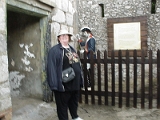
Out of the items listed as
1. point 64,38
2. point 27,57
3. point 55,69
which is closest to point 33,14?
point 27,57

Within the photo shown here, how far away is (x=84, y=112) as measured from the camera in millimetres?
3830

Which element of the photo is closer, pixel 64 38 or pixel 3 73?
pixel 3 73

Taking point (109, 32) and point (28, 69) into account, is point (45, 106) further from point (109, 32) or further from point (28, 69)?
point (109, 32)

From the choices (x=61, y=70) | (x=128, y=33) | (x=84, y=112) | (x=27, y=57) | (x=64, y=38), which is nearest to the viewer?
(x=61, y=70)

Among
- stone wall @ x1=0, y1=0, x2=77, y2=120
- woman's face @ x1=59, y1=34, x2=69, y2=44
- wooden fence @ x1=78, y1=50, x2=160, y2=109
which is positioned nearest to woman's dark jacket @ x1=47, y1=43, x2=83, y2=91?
woman's face @ x1=59, y1=34, x2=69, y2=44

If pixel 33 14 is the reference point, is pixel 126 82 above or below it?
below

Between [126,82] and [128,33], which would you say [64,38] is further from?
[128,33]

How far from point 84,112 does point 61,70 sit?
54.8 inches

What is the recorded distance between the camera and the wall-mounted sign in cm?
627

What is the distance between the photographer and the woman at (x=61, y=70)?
9.12 feet

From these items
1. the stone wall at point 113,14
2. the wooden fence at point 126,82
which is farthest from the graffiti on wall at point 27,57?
the stone wall at point 113,14

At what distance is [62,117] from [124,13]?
4611 mm

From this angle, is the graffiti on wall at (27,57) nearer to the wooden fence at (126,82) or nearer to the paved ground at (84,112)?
the paved ground at (84,112)

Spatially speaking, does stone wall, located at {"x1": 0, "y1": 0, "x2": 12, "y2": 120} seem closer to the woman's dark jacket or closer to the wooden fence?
the woman's dark jacket
